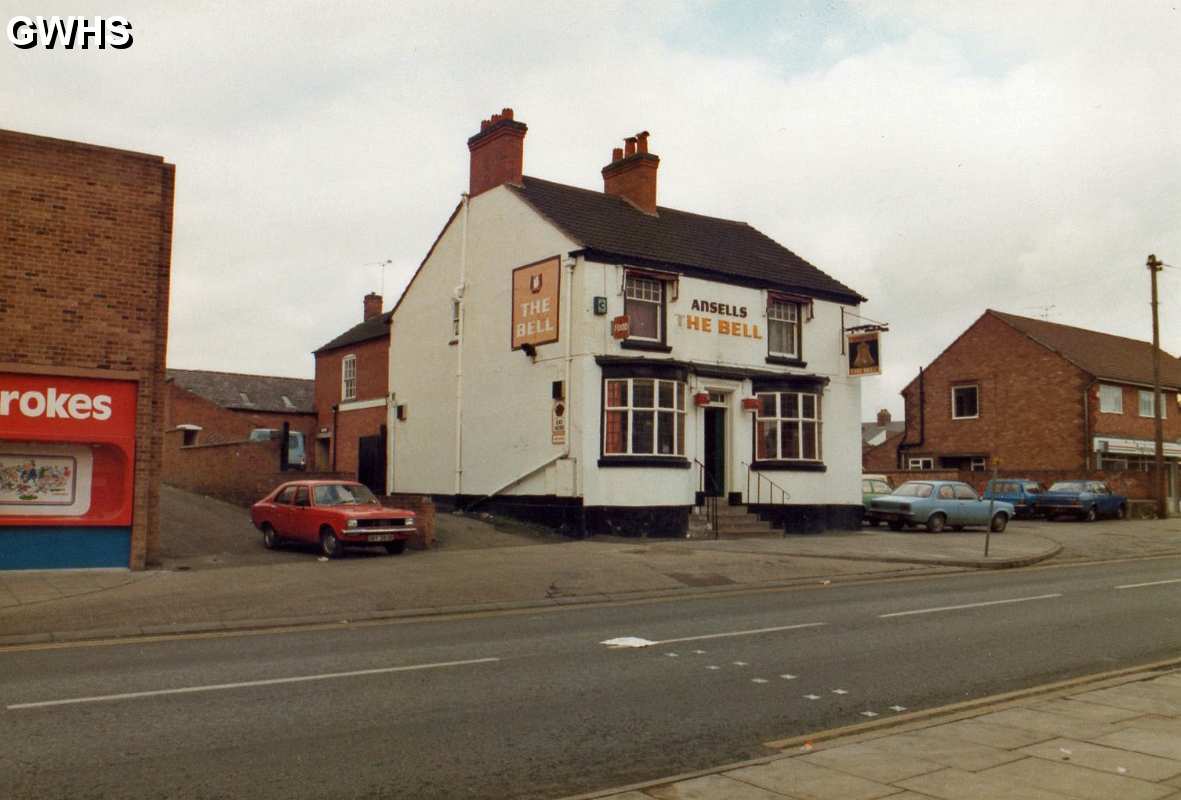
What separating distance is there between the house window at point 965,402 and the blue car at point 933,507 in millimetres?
20155

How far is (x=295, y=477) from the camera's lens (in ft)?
90.4

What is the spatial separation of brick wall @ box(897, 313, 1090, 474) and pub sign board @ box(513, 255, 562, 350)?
2519 centimetres

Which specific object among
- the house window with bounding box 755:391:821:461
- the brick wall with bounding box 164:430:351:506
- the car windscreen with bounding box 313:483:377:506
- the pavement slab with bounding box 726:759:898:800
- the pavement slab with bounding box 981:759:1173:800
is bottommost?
the pavement slab with bounding box 726:759:898:800

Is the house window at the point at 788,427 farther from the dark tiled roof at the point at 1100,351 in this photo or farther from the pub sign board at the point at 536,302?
the dark tiled roof at the point at 1100,351

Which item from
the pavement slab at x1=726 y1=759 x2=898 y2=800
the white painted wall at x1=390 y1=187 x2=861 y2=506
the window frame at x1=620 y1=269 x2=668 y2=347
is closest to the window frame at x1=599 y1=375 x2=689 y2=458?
the white painted wall at x1=390 y1=187 x2=861 y2=506

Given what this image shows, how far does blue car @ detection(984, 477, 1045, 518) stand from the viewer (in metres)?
38.0

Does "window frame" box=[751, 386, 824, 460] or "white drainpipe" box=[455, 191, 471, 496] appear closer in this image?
"window frame" box=[751, 386, 824, 460]

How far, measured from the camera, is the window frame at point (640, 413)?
80.9 ft

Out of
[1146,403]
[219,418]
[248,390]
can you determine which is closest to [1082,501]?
[1146,403]

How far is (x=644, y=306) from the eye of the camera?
84.9ft

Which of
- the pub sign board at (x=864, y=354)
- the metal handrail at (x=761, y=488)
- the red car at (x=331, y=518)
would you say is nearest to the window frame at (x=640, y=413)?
the metal handrail at (x=761, y=488)

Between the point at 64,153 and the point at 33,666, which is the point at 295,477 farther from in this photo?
the point at 33,666

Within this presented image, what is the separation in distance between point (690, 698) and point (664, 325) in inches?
716

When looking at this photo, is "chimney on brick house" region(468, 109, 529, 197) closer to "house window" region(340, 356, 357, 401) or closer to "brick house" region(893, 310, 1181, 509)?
"house window" region(340, 356, 357, 401)
